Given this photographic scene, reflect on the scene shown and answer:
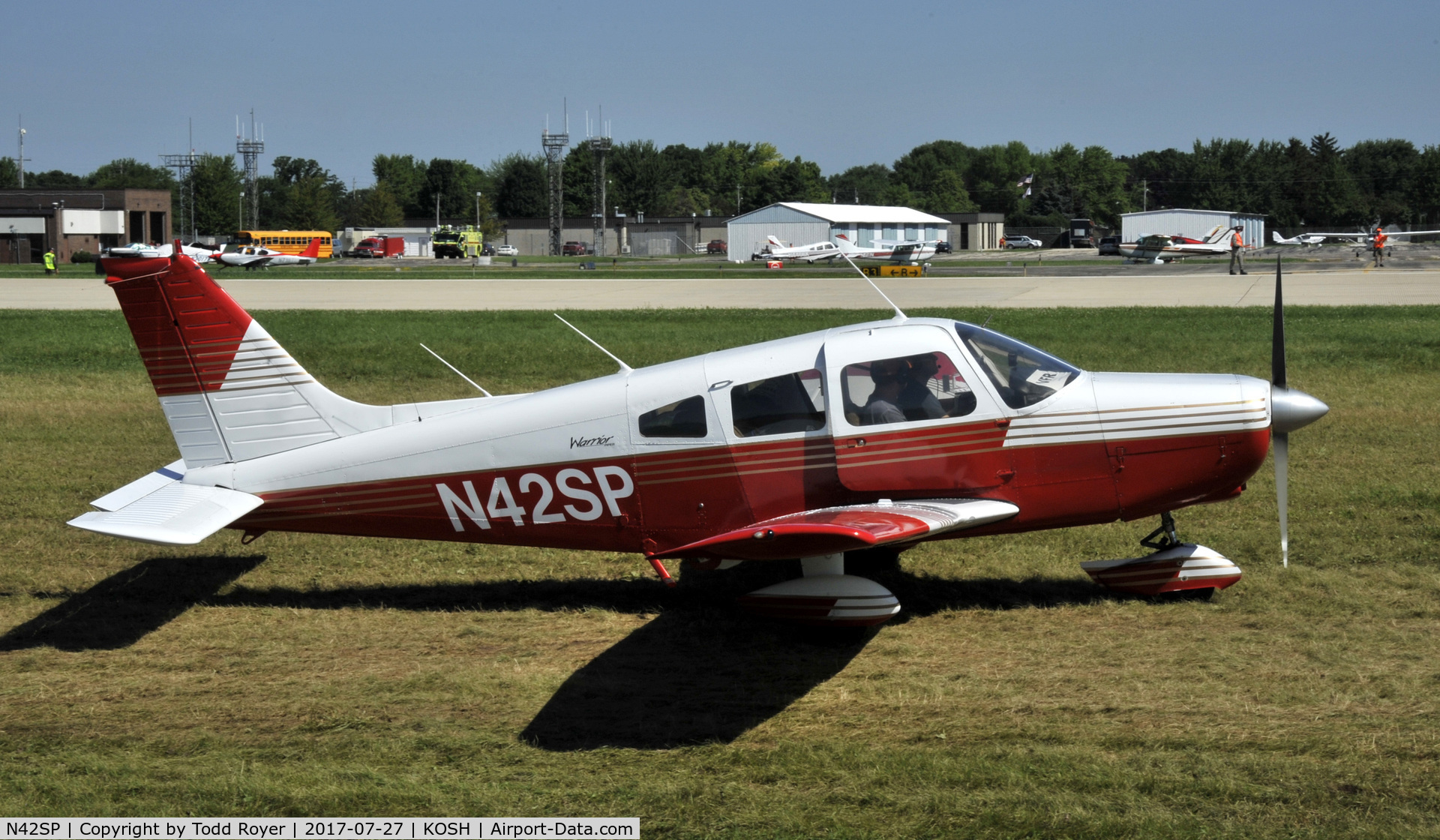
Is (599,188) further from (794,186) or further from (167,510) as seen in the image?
(167,510)

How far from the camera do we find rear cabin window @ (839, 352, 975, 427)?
285 inches

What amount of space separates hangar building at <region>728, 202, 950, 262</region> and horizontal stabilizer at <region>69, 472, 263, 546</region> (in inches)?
3179

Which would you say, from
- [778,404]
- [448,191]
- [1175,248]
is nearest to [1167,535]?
[778,404]

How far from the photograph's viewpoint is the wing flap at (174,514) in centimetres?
680

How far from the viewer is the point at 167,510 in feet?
24.1

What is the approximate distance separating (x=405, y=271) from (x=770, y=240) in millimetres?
25351

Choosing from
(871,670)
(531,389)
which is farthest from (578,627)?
(531,389)

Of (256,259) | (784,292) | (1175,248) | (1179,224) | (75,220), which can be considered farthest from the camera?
(1179,224)

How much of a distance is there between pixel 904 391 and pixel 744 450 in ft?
3.68

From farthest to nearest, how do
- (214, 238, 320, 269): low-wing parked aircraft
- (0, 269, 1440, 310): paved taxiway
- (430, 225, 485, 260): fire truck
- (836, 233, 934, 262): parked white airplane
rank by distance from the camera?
(430, 225, 485, 260): fire truck
(214, 238, 320, 269): low-wing parked aircraft
(836, 233, 934, 262): parked white airplane
(0, 269, 1440, 310): paved taxiway

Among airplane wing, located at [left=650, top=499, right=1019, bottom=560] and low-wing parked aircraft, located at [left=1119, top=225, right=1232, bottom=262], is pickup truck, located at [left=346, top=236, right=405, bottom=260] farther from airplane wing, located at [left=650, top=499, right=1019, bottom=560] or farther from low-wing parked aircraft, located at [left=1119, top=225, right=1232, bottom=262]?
airplane wing, located at [left=650, top=499, right=1019, bottom=560]

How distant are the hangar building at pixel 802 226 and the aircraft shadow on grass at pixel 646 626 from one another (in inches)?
3132

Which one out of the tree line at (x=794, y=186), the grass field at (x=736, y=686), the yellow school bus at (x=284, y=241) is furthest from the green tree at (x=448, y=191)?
the grass field at (x=736, y=686)

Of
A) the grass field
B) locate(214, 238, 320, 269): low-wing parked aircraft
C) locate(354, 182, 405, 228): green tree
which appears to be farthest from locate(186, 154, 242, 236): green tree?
the grass field
